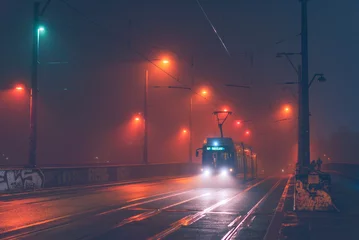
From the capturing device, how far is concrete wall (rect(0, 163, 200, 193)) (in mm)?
27062

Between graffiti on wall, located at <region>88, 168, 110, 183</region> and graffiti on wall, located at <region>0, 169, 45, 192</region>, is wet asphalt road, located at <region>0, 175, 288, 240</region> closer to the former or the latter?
graffiti on wall, located at <region>0, 169, 45, 192</region>

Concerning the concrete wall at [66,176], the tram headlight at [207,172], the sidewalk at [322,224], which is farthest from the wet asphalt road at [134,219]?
the tram headlight at [207,172]

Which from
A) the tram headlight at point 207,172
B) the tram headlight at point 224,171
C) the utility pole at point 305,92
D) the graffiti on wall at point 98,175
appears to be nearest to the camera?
the utility pole at point 305,92

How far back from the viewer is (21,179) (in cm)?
2773

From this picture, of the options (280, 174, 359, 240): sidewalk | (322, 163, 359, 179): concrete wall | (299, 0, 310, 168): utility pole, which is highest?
(299, 0, 310, 168): utility pole

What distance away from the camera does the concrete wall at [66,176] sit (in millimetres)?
27062

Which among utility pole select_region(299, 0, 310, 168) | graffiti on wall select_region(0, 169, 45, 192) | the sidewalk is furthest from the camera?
graffiti on wall select_region(0, 169, 45, 192)

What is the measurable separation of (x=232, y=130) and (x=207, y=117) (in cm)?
565

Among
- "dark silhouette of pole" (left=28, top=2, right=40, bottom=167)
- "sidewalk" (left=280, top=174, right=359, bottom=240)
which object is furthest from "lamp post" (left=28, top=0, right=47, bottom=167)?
"sidewalk" (left=280, top=174, right=359, bottom=240)

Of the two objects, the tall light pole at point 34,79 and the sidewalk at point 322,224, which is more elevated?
the tall light pole at point 34,79

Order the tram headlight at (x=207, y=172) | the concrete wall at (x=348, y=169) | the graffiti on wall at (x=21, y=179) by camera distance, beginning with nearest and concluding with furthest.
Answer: the graffiti on wall at (x=21, y=179) → the tram headlight at (x=207, y=172) → the concrete wall at (x=348, y=169)

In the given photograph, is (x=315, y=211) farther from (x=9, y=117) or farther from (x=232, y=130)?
(x=232, y=130)

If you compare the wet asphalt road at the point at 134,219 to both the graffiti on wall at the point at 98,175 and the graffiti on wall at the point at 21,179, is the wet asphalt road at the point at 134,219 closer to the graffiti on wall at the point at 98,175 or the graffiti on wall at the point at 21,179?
the graffiti on wall at the point at 21,179

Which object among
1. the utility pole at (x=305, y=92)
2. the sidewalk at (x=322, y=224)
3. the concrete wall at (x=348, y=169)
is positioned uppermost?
the utility pole at (x=305, y=92)
